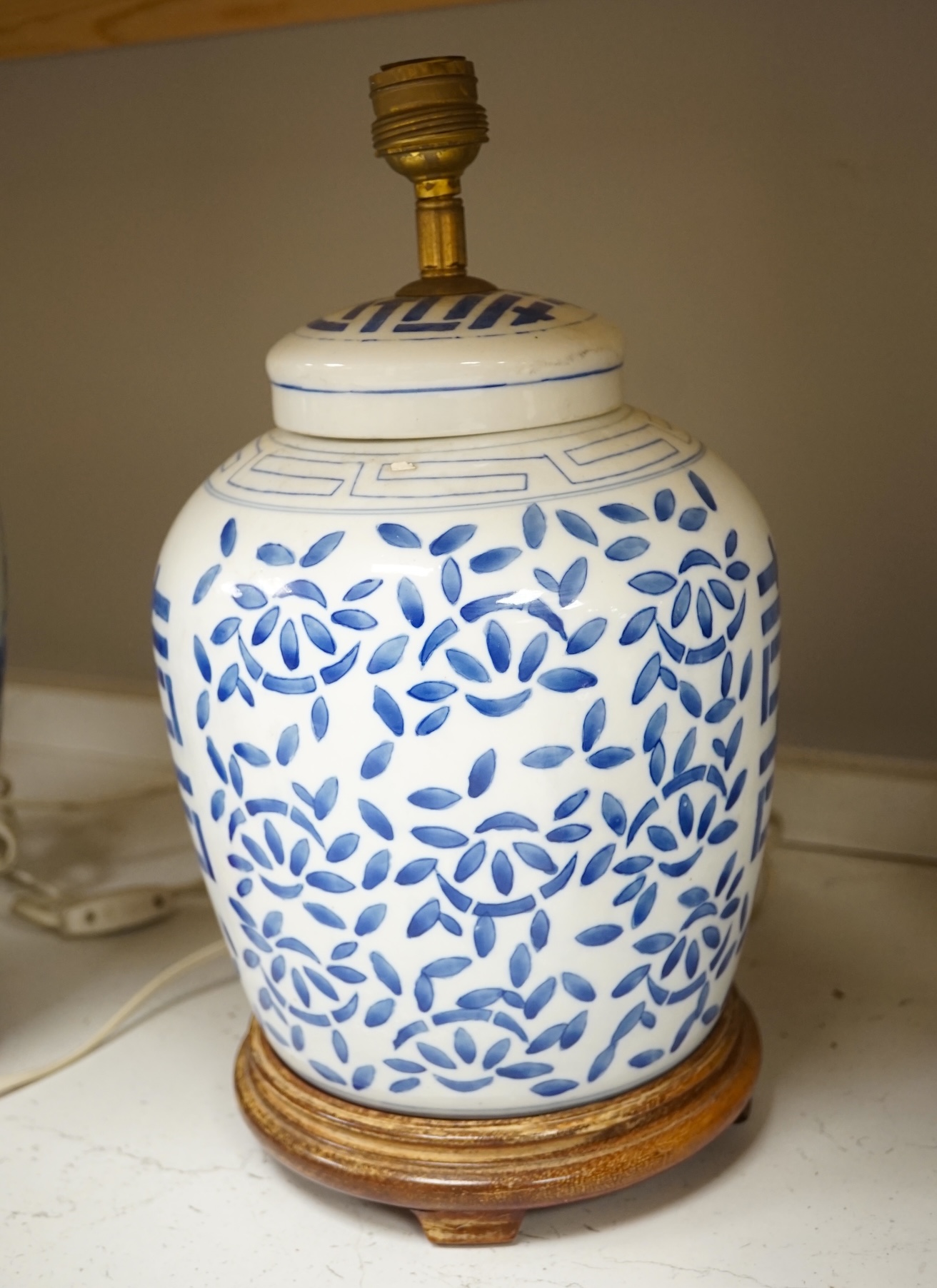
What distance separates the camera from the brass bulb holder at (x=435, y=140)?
0.62m

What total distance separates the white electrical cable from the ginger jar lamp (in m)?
0.20

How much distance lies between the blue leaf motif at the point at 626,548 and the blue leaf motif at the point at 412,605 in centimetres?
8

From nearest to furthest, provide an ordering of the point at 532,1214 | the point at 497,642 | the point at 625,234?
the point at 497,642 < the point at 532,1214 < the point at 625,234

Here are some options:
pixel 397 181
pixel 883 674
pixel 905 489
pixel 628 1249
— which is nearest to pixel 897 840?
pixel 883 674

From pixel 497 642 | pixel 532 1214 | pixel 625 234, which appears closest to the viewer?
pixel 497 642

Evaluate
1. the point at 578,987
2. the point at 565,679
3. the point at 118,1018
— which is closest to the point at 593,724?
the point at 565,679

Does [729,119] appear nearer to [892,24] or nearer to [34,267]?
[892,24]

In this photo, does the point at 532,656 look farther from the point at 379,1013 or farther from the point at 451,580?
the point at 379,1013

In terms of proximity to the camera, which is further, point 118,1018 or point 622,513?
point 118,1018

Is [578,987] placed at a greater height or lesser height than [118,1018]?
greater

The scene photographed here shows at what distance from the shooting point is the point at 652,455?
0.63 meters

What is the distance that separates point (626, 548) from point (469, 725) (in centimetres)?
10

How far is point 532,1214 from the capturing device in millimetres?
694

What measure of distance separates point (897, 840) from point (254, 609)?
0.59m
